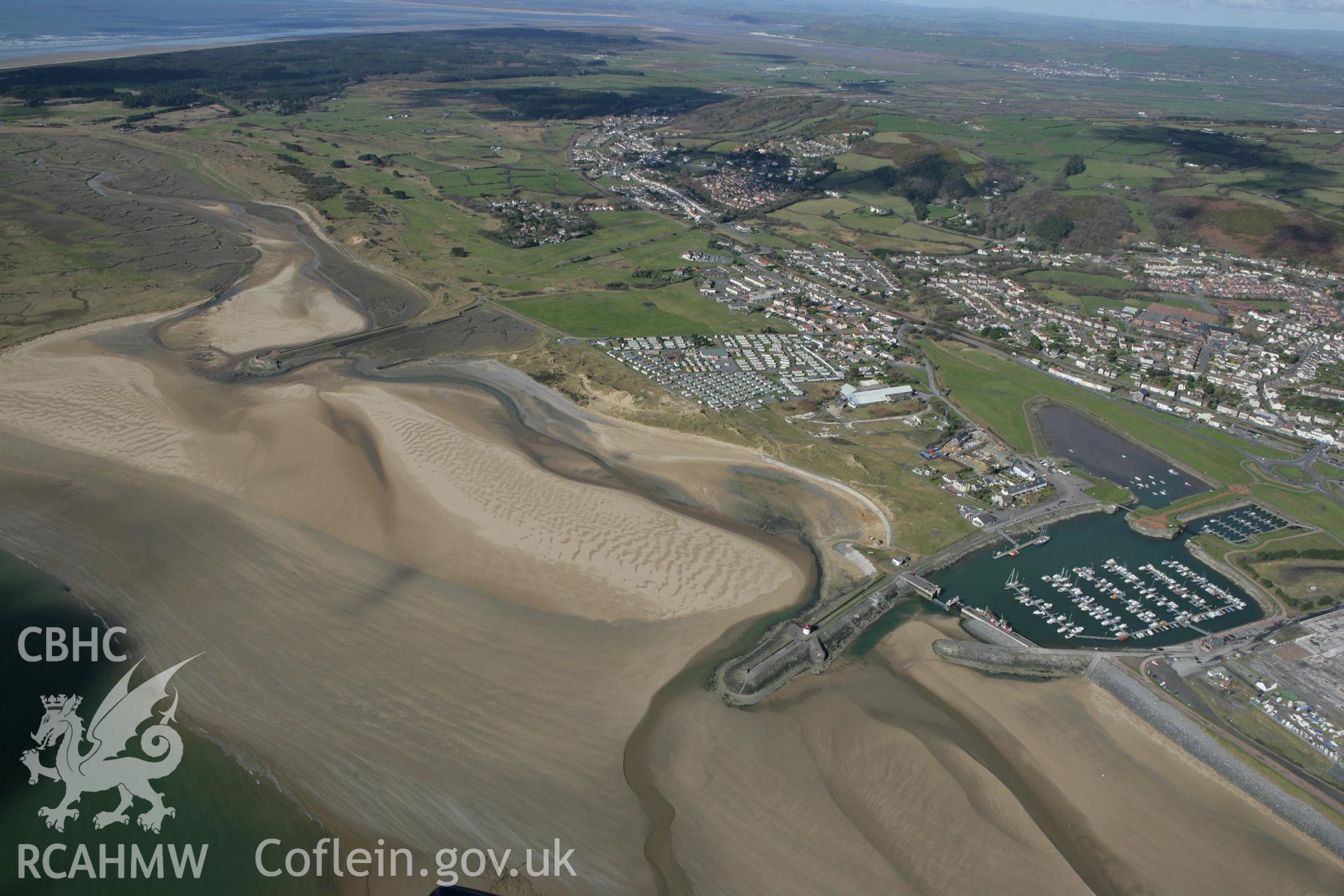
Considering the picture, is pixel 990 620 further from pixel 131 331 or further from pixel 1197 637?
pixel 131 331

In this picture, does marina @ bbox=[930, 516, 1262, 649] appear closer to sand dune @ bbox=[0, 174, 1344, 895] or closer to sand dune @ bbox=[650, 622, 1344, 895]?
sand dune @ bbox=[0, 174, 1344, 895]

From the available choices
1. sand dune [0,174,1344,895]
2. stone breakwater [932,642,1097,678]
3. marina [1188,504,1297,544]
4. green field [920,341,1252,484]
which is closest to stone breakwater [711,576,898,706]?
sand dune [0,174,1344,895]

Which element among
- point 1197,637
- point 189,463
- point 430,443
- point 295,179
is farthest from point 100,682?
point 295,179

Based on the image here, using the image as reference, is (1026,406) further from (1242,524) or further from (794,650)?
(794,650)

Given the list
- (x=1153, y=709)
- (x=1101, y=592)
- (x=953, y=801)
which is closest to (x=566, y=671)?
(x=953, y=801)

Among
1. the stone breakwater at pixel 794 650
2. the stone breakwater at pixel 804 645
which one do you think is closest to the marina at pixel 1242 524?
the stone breakwater at pixel 804 645

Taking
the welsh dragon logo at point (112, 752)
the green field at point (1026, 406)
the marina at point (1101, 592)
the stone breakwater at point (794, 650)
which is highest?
the green field at point (1026, 406)

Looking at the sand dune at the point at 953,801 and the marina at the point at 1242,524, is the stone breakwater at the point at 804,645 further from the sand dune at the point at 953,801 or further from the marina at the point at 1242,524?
the marina at the point at 1242,524
